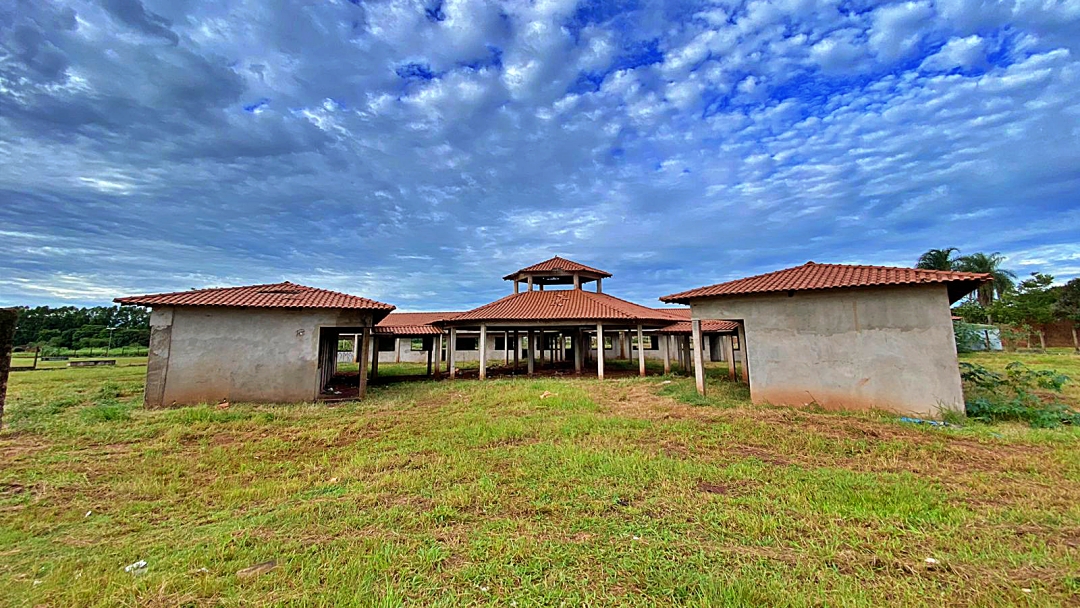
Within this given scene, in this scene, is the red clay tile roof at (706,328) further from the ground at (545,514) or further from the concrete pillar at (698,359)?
the ground at (545,514)

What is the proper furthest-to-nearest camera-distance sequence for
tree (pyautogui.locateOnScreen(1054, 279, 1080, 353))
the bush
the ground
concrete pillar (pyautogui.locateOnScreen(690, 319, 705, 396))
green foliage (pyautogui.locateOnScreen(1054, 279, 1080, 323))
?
green foliage (pyautogui.locateOnScreen(1054, 279, 1080, 323)), tree (pyautogui.locateOnScreen(1054, 279, 1080, 353)), concrete pillar (pyautogui.locateOnScreen(690, 319, 705, 396)), the bush, the ground

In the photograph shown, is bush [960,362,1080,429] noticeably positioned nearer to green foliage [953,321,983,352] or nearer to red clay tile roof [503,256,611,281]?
red clay tile roof [503,256,611,281]

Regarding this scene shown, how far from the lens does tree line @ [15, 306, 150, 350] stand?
4634 cm

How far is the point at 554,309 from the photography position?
19.4m

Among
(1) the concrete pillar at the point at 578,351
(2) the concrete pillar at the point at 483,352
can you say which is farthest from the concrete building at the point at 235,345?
(1) the concrete pillar at the point at 578,351

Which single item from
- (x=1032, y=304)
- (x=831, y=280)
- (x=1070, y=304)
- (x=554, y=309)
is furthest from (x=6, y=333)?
(x=1070, y=304)

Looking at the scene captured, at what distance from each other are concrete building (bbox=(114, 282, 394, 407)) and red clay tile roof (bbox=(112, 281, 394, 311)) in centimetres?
2

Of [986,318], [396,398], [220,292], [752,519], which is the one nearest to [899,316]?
[752,519]

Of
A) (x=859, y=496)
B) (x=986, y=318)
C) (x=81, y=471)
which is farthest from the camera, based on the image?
(x=986, y=318)

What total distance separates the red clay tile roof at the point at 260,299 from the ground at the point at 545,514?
3.90 m

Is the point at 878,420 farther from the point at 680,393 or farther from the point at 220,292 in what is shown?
the point at 220,292

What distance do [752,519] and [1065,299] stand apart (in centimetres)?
4735

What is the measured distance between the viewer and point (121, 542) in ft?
13.1

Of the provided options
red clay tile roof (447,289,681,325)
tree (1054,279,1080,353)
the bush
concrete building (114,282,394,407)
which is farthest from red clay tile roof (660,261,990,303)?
tree (1054,279,1080,353)
